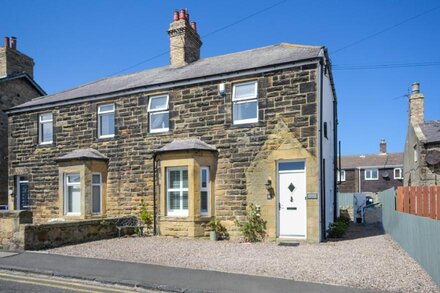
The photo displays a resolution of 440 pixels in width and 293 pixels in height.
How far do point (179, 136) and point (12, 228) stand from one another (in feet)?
20.1

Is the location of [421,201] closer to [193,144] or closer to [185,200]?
[193,144]

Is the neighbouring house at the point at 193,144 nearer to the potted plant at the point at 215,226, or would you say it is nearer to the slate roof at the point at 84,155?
the slate roof at the point at 84,155

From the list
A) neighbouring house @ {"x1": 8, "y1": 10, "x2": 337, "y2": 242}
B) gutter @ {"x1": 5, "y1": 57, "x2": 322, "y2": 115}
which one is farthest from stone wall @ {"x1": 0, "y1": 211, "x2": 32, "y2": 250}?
gutter @ {"x1": 5, "y1": 57, "x2": 322, "y2": 115}

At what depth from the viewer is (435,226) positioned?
A: 6469 mm

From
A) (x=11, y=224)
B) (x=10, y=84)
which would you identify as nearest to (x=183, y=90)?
(x=11, y=224)

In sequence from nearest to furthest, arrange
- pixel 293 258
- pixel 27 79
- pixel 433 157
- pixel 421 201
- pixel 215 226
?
pixel 293 258, pixel 421 201, pixel 215 226, pixel 433 157, pixel 27 79

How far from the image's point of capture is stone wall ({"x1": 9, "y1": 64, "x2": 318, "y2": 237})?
39.5 ft

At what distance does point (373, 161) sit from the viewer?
42.0 metres

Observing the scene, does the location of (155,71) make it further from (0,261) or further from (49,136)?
(0,261)

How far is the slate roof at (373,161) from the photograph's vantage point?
40.6 metres

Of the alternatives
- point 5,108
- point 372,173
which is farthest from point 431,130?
point 5,108

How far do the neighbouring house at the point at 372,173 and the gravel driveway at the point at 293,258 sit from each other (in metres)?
30.2

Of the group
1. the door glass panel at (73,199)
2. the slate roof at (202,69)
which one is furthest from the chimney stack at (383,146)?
the door glass panel at (73,199)

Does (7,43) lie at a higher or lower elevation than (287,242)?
higher
